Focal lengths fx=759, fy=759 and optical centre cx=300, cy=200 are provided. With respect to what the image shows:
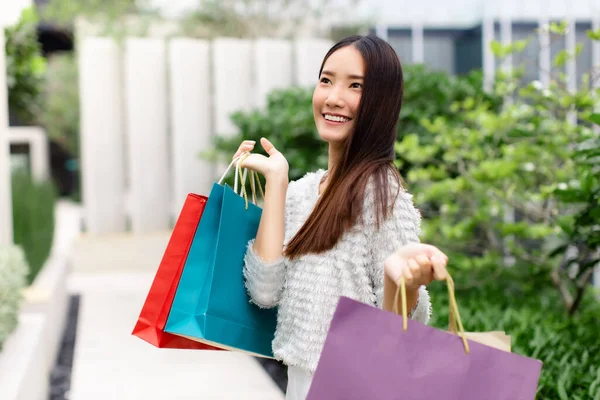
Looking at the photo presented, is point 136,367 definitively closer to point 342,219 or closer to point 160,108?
point 342,219

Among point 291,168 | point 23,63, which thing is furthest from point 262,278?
point 23,63

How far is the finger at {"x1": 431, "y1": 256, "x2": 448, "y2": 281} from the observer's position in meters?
1.23

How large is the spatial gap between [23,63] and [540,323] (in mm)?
4600

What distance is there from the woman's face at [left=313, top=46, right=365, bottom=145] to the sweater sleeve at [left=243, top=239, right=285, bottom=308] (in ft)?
0.94

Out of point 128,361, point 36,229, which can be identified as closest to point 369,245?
point 128,361

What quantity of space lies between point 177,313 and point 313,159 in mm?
4834

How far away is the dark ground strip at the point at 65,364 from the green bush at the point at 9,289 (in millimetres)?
815

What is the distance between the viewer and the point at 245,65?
978 cm

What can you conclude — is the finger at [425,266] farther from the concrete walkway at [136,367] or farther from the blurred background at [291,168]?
the concrete walkway at [136,367]

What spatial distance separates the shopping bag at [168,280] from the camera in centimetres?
158

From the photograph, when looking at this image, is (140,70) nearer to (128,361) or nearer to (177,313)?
(128,361)

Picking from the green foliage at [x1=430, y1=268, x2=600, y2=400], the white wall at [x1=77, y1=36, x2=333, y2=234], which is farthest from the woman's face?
the white wall at [x1=77, y1=36, x2=333, y2=234]

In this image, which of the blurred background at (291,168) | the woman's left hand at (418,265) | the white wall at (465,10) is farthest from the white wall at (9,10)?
the white wall at (465,10)

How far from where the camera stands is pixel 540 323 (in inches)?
165
